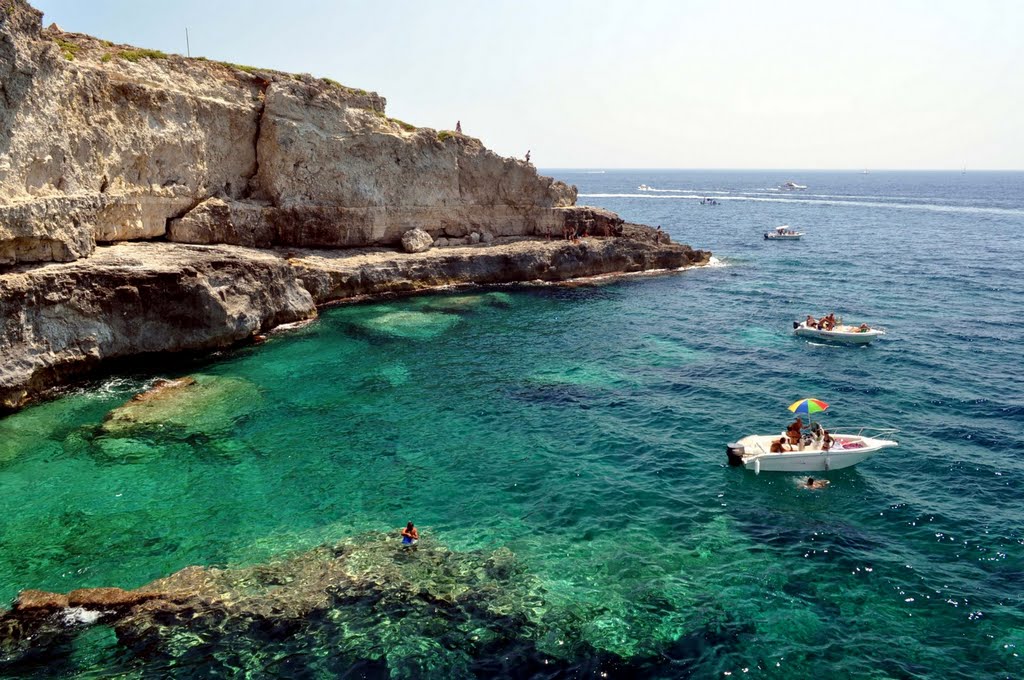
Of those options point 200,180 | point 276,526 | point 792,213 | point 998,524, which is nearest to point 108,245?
point 200,180

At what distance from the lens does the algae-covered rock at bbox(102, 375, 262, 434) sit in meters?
26.8

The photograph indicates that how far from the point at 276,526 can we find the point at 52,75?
27254mm

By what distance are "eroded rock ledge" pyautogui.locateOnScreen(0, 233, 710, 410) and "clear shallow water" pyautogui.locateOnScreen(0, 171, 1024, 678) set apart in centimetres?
189

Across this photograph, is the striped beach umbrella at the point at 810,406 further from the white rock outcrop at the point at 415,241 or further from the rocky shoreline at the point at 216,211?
the white rock outcrop at the point at 415,241

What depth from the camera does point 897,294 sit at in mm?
53312

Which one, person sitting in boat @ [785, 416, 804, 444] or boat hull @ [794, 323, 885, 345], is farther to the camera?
boat hull @ [794, 323, 885, 345]

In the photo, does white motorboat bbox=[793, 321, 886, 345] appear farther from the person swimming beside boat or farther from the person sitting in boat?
the person swimming beside boat

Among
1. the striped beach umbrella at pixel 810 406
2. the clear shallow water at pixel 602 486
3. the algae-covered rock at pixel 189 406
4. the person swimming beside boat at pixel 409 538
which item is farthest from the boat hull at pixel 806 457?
the algae-covered rock at pixel 189 406

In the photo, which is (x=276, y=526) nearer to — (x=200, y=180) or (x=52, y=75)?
(x=52, y=75)

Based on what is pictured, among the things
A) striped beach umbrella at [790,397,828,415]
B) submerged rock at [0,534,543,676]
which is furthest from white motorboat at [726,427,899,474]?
submerged rock at [0,534,543,676]

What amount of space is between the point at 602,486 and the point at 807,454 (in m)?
8.21

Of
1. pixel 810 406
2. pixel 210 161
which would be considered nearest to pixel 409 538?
pixel 810 406

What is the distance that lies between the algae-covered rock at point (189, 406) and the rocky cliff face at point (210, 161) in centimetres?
887

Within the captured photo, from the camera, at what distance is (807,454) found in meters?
24.1
